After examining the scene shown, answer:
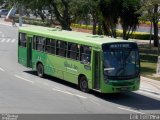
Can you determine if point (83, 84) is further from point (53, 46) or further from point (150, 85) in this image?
point (150, 85)

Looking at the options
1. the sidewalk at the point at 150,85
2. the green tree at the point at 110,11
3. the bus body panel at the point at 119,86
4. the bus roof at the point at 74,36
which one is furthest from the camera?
the green tree at the point at 110,11

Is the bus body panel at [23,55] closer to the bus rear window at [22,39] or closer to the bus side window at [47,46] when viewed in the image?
the bus rear window at [22,39]

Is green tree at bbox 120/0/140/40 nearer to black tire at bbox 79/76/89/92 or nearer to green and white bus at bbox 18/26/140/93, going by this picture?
green and white bus at bbox 18/26/140/93

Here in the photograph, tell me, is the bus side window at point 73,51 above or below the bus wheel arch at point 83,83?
above

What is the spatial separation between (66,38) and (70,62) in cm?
122

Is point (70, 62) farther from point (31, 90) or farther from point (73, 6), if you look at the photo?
point (73, 6)

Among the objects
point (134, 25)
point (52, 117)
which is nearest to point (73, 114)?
point (52, 117)

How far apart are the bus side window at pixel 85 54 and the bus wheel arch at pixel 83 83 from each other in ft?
2.47

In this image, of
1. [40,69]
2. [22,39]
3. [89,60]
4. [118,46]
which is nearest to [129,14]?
[22,39]

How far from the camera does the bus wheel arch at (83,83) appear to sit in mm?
21300

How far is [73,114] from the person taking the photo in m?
16.8

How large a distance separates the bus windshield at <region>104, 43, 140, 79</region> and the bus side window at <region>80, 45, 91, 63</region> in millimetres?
1109

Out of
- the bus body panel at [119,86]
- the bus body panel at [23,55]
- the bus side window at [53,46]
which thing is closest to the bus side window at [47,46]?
the bus side window at [53,46]

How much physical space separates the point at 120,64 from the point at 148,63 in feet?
42.3
